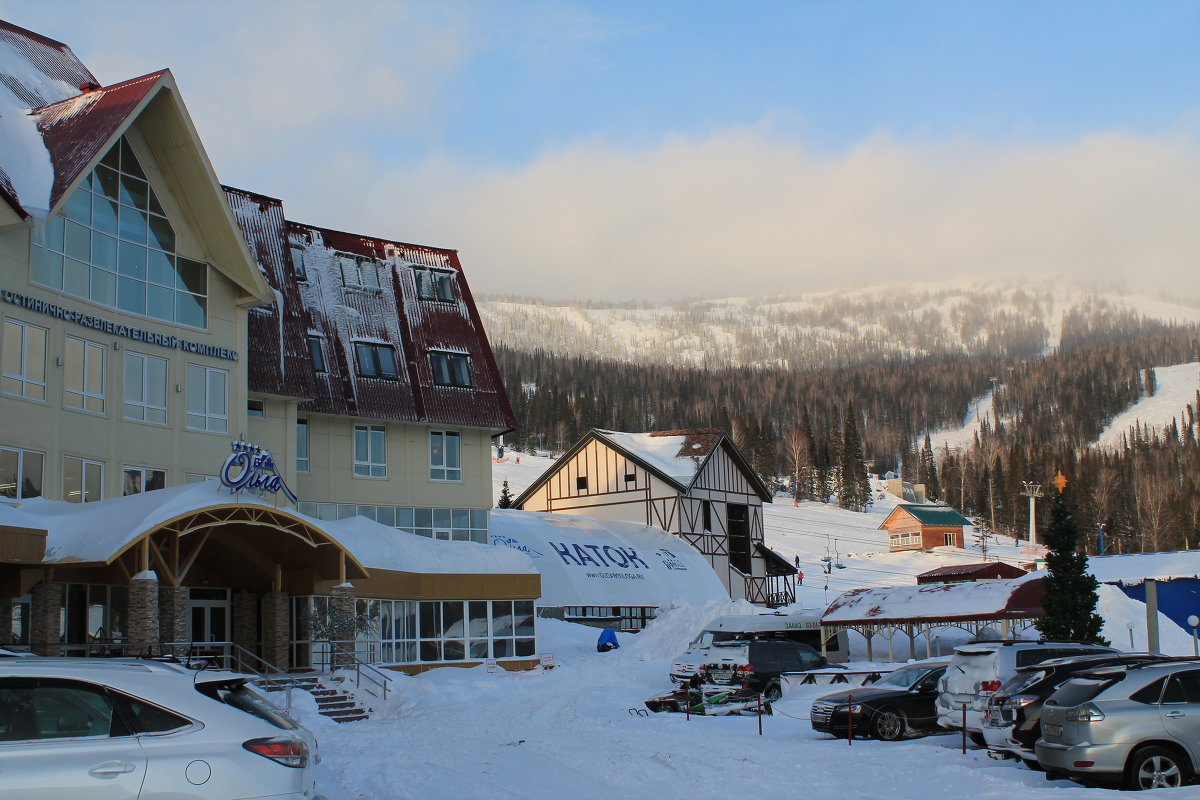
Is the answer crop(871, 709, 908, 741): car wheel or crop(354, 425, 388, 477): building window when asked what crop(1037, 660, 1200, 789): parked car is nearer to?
crop(871, 709, 908, 741): car wheel

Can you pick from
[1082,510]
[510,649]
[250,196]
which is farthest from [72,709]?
[1082,510]

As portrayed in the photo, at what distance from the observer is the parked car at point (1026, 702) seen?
15523 mm

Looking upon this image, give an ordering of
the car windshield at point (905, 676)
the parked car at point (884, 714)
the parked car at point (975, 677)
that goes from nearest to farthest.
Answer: the parked car at point (975, 677) < the parked car at point (884, 714) < the car windshield at point (905, 676)

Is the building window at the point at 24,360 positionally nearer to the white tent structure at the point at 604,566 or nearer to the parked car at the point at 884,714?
the parked car at the point at 884,714

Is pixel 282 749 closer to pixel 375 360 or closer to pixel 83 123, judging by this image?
pixel 83 123

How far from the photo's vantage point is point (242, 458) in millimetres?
26578

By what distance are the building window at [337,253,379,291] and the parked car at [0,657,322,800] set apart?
35978 mm

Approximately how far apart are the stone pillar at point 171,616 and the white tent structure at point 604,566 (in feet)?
62.9

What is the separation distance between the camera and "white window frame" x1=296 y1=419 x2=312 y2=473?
38688 mm

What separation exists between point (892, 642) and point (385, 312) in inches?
912

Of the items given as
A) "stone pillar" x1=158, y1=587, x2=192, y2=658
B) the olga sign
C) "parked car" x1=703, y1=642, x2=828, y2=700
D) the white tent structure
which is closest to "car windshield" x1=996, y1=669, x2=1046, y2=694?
"parked car" x1=703, y1=642, x2=828, y2=700

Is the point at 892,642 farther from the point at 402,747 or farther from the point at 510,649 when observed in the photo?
the point at 402,747

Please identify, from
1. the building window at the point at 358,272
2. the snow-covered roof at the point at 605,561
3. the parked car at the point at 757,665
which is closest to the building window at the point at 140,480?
the building window at the point at 358,272

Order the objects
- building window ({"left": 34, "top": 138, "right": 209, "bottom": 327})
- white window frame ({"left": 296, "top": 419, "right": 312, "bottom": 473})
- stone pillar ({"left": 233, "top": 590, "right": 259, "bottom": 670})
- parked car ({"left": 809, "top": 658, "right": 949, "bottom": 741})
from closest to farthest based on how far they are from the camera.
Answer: parked car ({"left": 809, "top": 658, "right": 949, "bottom": 741}), building window ({"left": 34, "top": 138, "right": 209, "bottom": 327}), stone pillar ({"left": 233, "top": 590, "right": 259, "bottom": 670}), white window frame ({"left": 296, "top": 419, "right": 312, "bottom": 473})
